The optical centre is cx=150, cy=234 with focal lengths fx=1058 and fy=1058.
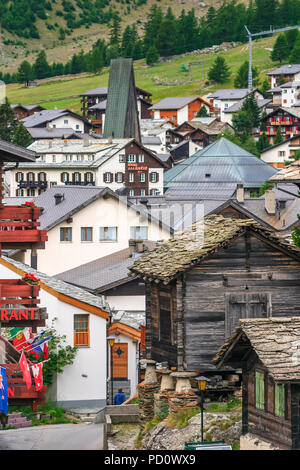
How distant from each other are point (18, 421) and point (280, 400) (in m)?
14.2

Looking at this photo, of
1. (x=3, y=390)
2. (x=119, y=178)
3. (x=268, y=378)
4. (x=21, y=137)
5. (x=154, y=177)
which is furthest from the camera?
(x=21, y=137)

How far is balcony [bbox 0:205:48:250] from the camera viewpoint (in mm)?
27344

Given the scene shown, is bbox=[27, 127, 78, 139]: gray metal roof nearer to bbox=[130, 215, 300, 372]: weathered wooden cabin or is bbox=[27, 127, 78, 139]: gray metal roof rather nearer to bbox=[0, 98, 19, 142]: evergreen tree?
bbox=[0, 98, 19, 142]: evergreen tree

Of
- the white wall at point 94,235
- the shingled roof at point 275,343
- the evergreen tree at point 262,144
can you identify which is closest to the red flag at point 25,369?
the shingled roof at point 275,343

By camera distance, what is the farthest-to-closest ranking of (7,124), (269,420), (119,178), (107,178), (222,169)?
(7,124)
(107,178)
(119,178)
(222,169)
(269,420)

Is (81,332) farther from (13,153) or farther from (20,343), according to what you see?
(13,153)

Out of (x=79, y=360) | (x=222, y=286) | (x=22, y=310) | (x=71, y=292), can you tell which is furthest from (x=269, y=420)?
(x=71, y=292)

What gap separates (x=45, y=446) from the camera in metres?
12.6

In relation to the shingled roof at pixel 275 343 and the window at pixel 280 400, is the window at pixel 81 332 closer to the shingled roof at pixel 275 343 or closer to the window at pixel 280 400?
the shingled roof at pixel 275 343

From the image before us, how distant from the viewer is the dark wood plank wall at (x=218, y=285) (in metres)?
28.3

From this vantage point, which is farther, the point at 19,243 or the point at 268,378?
the point at 19,243

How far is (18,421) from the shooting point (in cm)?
3275
